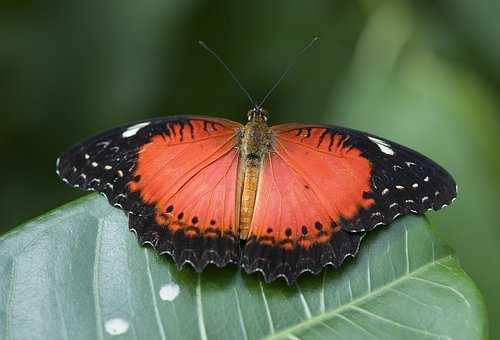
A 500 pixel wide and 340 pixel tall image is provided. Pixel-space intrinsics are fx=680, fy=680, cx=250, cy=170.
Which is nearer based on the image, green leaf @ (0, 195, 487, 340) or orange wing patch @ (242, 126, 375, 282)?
green leaf @ (0, 195, 487, 340)

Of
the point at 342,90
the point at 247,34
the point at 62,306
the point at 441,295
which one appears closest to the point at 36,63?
the point at 247,34

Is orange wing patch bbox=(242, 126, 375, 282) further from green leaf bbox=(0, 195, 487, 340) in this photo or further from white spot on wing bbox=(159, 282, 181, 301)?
white spot on wing bbox=(159, 282, 181, 301)

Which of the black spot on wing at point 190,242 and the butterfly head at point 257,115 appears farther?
Result: the butterfly head at point 257,115

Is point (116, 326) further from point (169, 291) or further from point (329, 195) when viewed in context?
point (329, 195)

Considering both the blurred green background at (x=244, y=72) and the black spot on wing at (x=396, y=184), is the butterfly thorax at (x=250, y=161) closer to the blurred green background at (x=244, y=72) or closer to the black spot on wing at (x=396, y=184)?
the black spot on wing at (x=396, y=184)


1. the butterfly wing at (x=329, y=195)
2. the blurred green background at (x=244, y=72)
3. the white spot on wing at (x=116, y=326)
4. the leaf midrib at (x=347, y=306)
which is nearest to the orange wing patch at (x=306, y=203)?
the butterfly wing at (x=329, y=195)

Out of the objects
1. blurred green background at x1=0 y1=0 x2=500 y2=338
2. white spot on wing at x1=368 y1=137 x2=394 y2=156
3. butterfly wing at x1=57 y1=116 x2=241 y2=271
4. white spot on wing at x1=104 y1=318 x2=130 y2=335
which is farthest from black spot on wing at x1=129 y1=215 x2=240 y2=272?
blurred green background at x1=0 y1=0 x2=500 y2=338
